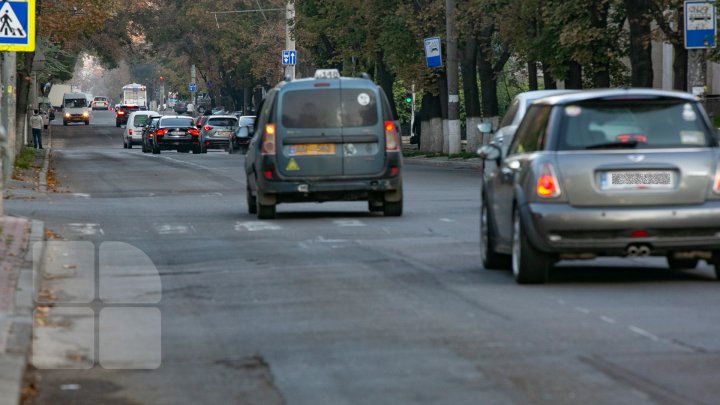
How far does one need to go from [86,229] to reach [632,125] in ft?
32.0

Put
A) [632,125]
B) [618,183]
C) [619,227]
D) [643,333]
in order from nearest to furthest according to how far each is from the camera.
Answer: [643,333] → [619,227] → [618,183] → [632,125]

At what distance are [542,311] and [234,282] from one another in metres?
3.46

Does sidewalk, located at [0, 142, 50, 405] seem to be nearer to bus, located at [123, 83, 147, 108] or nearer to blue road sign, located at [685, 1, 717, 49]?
blue road sign, located at [685, 1, 717, 49]

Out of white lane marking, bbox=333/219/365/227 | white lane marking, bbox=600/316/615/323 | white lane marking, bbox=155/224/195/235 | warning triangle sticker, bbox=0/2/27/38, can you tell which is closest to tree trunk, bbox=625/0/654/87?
white lane marking, bbox=333/219/365/227

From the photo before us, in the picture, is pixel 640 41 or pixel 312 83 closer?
pixel 312 83

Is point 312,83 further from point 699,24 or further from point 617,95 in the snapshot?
point 617,95

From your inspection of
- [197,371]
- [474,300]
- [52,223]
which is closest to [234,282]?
[474,300]

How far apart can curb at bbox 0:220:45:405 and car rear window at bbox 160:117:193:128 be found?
51.8 metres

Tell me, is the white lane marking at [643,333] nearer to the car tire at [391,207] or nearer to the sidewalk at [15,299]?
the sidewalk at [15,299]

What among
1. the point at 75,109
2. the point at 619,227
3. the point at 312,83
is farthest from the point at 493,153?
the point at 75,109

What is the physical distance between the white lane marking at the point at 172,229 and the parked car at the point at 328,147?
1.51m

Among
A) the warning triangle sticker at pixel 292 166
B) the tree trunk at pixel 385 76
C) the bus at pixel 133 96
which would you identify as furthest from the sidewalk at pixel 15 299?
the bus at pixel 133 96

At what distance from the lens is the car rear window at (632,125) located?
13430 millimetres

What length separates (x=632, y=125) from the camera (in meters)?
13.5
